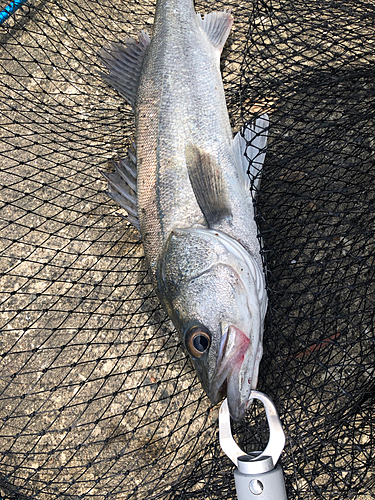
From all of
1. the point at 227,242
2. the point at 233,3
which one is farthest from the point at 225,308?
the point at 233,3

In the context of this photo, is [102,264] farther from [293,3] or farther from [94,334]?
[293,3]

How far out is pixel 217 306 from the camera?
205 centimetres

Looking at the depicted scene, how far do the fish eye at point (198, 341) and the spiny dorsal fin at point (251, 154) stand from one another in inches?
39.3

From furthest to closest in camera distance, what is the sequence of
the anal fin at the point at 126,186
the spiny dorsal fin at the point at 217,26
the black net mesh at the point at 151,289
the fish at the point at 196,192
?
the spiny dorsal fin at the point at 217,26, the anal fin at the point at 126,186, the black net mesh at the point at 151,289, the fish at the point at 196,192

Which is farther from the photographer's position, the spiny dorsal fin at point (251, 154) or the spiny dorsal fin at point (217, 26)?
the spiny dorsal fin at point (217, 26)

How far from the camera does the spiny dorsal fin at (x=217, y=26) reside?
2.99 meters

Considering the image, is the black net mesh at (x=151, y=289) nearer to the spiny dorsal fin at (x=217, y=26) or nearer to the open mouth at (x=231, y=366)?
the spiny dorsal fin at (x=217, y=26)

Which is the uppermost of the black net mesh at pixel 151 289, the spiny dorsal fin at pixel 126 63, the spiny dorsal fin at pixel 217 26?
the spiny dorsal fin at pixel 126 63

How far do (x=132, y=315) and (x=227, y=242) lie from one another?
3.80 feet

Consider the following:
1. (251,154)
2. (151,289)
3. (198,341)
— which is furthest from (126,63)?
(198,341)

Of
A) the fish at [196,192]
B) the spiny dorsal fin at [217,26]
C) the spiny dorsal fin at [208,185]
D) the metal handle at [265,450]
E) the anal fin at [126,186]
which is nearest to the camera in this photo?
the metal handle at [265,450]

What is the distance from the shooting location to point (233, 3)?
131 inches

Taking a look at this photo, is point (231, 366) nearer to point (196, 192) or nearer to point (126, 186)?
point (196, 192)

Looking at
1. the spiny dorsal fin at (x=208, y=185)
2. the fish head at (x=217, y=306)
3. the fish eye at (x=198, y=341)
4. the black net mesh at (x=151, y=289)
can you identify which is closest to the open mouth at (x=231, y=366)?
the fish head at (x=217, y=306)
